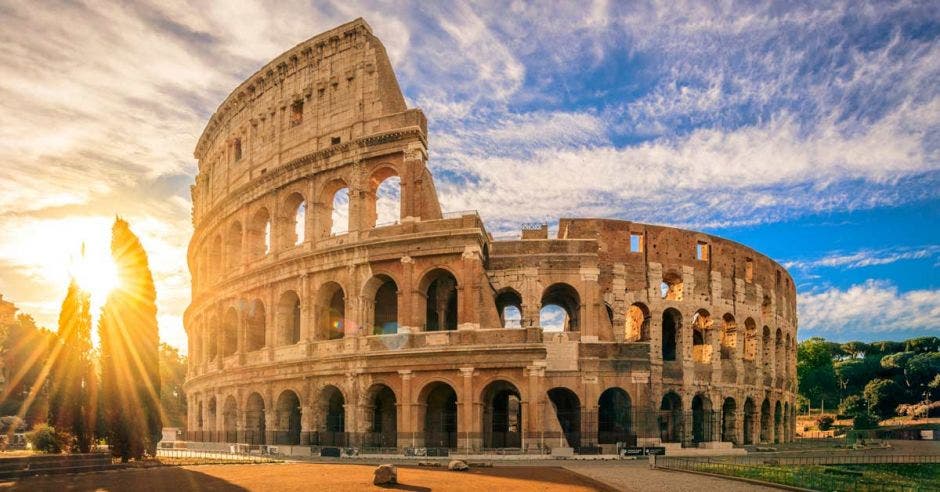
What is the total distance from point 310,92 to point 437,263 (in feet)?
40.1

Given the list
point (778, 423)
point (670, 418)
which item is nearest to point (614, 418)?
point (670, 418)

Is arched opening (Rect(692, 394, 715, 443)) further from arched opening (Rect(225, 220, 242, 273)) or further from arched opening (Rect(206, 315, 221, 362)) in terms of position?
arched opening (Rect(206, 315, 221, 362))

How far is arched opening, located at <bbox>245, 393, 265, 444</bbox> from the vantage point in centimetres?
3746

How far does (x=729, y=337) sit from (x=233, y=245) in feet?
95.5

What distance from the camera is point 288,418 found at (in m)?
36.0

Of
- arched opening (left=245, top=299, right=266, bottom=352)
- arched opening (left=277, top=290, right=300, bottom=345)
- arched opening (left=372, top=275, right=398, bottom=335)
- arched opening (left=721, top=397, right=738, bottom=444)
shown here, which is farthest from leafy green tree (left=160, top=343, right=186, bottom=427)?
arched opening (left=721, top=397, right=738, bottom=444)

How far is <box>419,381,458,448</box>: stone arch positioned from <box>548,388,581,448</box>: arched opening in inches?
188

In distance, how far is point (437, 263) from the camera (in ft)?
107

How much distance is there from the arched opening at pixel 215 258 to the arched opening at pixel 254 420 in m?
9.24

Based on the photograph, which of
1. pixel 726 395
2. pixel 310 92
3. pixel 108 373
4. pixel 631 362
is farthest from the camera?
pixel 726 395

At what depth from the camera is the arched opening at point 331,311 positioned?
1395 inches

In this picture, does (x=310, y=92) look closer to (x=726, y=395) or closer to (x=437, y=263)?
(x=437, y=263)

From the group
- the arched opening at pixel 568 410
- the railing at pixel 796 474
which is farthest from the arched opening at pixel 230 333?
the railing at pixel 796 474

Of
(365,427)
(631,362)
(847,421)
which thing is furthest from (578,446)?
(847,421)
